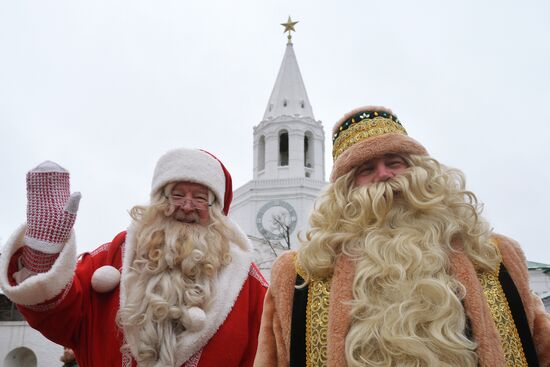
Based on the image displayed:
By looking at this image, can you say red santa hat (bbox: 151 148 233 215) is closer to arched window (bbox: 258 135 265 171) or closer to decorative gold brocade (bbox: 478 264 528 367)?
decorative gold brocade (bbox: 478 264 528 367)

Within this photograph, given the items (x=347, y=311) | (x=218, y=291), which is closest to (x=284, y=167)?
(x=218, y=291)

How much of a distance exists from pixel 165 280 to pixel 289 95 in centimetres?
3542

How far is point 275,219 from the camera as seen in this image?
30.1 m

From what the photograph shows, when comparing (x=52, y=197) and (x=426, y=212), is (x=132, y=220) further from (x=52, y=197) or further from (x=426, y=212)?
(x=426, y=212)

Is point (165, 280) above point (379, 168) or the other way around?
the other way around

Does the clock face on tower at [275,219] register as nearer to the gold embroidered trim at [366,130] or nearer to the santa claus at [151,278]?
the santa claus at [151,278]

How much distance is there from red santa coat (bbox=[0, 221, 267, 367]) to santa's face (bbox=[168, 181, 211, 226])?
390 mm

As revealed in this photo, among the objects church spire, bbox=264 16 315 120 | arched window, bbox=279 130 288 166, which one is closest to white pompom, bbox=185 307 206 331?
arched window, bbox=279 130 288 166

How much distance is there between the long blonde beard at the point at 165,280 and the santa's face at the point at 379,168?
1.35 meters

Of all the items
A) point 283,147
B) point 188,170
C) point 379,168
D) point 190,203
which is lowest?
point 379,168

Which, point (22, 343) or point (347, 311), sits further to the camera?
point (22, 343)

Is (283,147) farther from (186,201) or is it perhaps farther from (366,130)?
(366,130)

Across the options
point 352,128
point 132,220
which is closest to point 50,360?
point 132,220

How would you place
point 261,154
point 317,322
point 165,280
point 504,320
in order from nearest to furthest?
1. point 504,320
2. point 317,322
3. point 165,280
4. point 261,154
